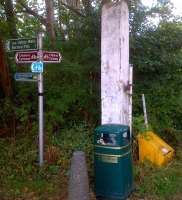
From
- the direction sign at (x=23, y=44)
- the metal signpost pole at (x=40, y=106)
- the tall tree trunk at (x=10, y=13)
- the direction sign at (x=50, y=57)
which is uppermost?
the tall tree trunk at (x=10, y=13)

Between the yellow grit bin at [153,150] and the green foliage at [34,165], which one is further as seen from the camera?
the yellow grit bin at [153,150]

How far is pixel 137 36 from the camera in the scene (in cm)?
875

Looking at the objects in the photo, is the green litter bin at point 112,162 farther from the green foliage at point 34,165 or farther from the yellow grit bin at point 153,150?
the yellow grit bin at point 153,150

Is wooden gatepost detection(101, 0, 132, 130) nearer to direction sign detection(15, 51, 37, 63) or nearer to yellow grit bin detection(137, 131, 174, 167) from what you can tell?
yellow grit bin detection(137, 131, 174, 167)

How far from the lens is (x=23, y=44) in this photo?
6.96 m

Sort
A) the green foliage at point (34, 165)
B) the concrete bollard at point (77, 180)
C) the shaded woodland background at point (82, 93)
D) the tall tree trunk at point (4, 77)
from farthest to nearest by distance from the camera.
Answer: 1. the tall tree trunk at point (4, 77)
2. the shaded woodland background at point (82, 93)
3. the green foliage at point (34, 165)
4. the concrete bollard at point (77, 180)

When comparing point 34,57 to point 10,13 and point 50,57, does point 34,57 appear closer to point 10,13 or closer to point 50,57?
point 50,57

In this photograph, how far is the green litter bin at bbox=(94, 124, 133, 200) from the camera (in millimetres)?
5621

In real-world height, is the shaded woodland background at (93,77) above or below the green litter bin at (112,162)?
above

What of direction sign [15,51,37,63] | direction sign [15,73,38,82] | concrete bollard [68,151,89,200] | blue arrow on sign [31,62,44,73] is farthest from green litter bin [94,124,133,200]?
direction sign [15,51,37,63]

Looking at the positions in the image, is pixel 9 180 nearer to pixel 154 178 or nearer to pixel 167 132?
pixel 154 178

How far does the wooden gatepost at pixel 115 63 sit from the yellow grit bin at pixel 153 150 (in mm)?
553

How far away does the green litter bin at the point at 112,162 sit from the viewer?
5.62m

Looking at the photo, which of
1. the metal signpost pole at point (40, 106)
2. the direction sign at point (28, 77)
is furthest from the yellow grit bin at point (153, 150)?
the direction sign at point (28, 77)
